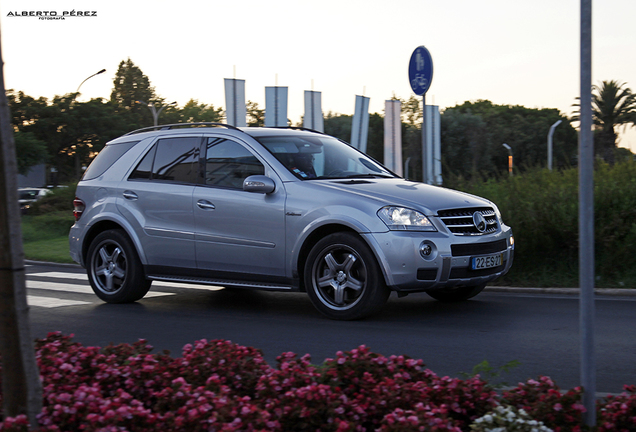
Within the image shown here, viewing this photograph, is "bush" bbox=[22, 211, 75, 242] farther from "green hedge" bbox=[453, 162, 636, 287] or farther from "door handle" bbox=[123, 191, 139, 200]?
"green hedge" bbox=[453, 162, 636, 287]

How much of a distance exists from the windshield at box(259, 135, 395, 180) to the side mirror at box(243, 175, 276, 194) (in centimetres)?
32

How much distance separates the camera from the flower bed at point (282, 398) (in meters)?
3.09

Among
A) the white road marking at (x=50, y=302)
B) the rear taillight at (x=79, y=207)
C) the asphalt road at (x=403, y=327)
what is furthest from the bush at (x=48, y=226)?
the rear taillight at (x=79, y=207)

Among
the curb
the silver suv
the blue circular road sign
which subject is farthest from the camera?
the blue circular road sign

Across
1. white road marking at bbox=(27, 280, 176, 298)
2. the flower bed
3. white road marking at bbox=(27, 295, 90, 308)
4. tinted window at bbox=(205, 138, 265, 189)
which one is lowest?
white road marking at bbox=(27, 280, 176, 298)

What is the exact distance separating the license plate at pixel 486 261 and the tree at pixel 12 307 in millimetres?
4391

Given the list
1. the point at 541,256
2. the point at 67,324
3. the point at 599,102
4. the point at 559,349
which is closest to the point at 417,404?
the point at 559,349

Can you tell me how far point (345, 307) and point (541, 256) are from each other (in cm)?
403

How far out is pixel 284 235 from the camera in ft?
23.1

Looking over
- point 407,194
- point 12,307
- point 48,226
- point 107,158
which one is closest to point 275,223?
point 407,194

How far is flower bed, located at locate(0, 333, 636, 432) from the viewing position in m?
3.09

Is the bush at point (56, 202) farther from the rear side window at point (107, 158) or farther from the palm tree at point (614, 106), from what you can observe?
the palm tree at point (614, 106)

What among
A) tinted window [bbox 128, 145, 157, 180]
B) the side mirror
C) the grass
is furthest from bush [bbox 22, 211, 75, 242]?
the side mirror

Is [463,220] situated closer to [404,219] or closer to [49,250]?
[404,219]
